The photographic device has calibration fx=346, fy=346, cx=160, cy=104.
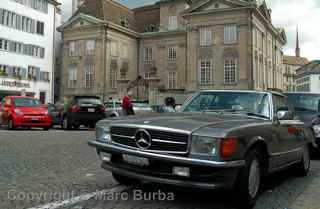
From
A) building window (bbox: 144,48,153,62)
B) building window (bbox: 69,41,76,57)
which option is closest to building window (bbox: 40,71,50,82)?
building window (bbox: 69,41,76,57)

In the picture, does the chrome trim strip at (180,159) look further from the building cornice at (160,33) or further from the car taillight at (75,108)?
the building cornice at (160,33)

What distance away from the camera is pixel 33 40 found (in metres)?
45.4

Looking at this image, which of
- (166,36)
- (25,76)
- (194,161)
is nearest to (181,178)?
(194,161)

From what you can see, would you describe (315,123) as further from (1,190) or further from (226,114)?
(1,190)

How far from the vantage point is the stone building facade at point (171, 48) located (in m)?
41.5

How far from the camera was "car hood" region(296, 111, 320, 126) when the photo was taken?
9.05 meters

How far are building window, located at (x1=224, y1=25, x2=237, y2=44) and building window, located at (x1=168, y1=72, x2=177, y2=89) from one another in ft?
36.5

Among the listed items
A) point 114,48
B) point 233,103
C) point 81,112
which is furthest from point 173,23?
point 233,103

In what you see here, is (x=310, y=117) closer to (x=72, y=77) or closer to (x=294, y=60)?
(x=72, y=77)

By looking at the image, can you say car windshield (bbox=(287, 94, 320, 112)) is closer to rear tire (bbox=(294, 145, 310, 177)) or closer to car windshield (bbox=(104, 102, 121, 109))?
rear tire (bbox=(294, 145, 310, 177))

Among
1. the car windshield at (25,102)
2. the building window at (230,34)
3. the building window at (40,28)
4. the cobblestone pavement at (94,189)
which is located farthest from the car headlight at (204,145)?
the building window at (40,28)

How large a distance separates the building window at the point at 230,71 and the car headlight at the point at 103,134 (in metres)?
38.3

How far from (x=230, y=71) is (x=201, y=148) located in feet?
131

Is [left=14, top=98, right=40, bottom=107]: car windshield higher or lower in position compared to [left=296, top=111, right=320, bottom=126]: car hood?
higher
